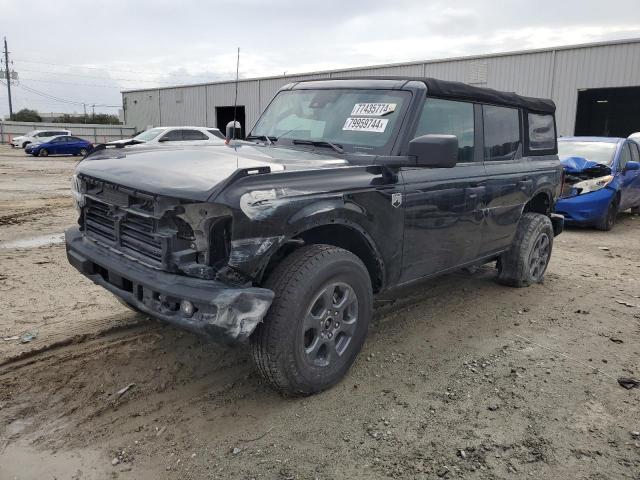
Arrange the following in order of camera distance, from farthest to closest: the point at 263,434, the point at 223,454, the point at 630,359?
the point at 630,359, the point at 263,434, the point at 223,454

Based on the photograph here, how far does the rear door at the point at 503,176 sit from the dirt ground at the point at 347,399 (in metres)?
0.75

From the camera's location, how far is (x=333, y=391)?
11.0ft

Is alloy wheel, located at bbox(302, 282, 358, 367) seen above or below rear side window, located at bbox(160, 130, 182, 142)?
below

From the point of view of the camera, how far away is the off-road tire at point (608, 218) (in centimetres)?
933

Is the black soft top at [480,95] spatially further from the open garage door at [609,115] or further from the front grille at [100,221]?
the open garage door at [609,115]

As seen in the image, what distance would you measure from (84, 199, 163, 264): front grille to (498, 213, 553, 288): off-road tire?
384 cm

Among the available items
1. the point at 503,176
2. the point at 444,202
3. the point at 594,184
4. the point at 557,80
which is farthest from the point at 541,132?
the point at 557,80

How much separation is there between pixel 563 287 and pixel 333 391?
3667mm

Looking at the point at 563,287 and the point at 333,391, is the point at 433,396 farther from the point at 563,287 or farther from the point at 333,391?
the point at 563,287

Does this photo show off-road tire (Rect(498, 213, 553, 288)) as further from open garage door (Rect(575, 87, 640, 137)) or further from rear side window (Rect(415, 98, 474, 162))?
open garage door (Rect(575, 87, 640, 137))

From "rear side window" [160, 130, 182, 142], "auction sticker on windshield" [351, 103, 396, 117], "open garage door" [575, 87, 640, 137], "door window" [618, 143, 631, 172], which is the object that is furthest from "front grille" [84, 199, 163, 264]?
"open garage door" [575, 87, 640, 137]

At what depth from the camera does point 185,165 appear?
3096mm

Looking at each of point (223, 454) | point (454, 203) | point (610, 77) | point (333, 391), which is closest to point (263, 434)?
point (223, 454)

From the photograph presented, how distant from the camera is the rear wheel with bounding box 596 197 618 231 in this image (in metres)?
9.34
